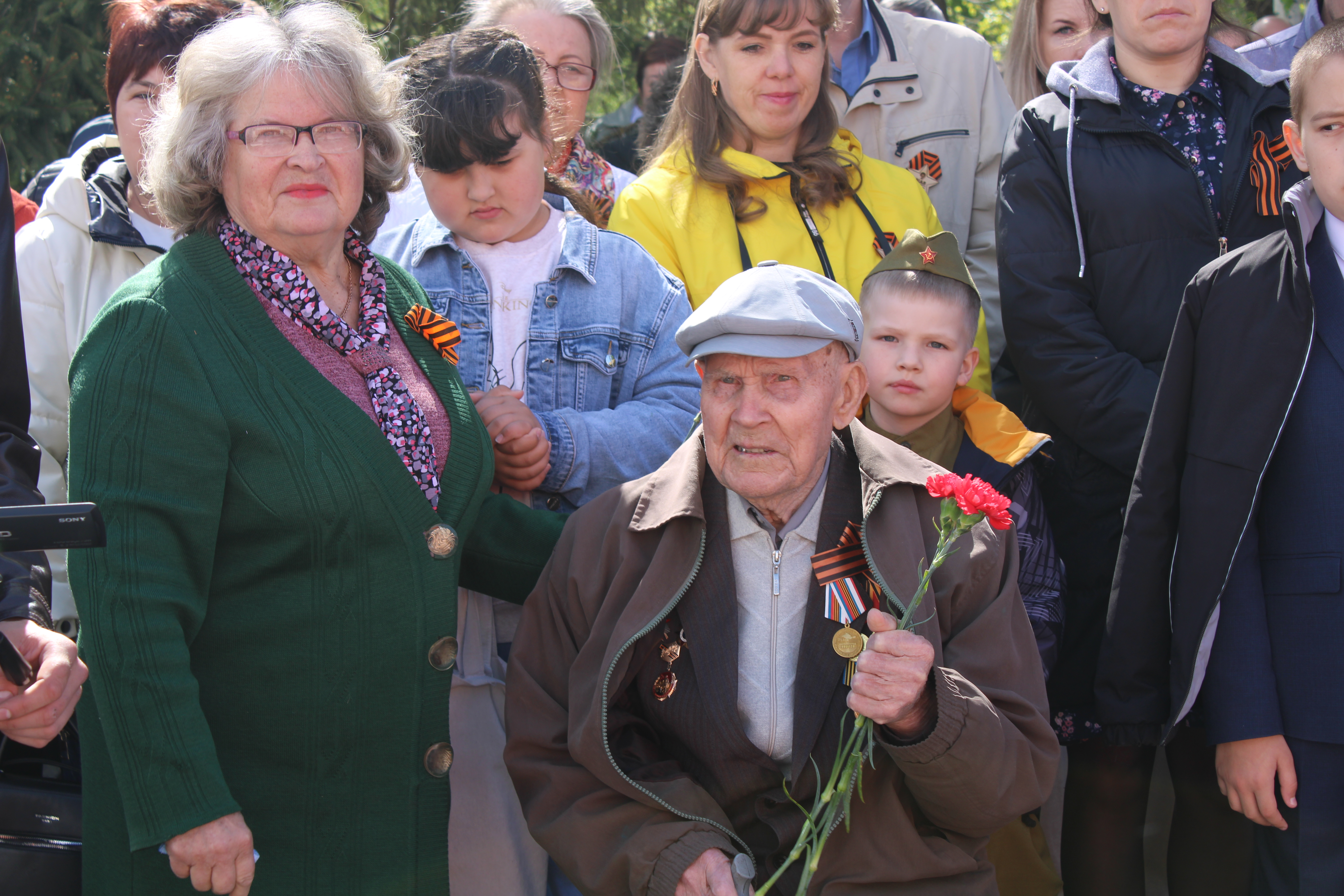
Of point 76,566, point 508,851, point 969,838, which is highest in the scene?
point 76,566

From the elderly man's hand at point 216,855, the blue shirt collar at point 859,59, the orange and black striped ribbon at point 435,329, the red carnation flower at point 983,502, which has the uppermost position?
the blue shirt collar at point 859,59

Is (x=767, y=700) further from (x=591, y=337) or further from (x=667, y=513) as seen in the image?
(x=591, y=337)

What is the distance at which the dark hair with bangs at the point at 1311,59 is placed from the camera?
2637mm

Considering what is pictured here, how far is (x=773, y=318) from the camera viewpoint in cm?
243

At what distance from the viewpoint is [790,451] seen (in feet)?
8.17

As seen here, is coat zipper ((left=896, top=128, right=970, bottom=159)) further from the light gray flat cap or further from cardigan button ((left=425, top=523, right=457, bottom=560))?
cardigan button ((left=425, top=523, right=457, bottom=560))

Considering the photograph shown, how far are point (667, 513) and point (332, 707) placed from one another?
77 centimetres

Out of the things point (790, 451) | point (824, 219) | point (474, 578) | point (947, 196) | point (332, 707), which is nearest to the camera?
point (332, 707)

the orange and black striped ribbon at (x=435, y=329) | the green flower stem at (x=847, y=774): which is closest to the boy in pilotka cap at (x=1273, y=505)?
the green flower stem at (x=847, y=774)

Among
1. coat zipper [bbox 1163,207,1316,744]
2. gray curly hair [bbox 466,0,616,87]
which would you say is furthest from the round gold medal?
gray curly hair [bbox 466,0,616,87]

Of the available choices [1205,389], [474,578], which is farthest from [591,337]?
[1205,389]

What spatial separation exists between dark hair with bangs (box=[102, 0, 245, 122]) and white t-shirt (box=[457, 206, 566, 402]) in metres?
0.91

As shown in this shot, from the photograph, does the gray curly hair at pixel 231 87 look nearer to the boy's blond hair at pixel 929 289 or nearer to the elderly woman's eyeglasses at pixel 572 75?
the boy's blond hair at pixel 929 289

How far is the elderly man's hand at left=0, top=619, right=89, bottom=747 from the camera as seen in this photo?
2.08 m
